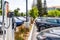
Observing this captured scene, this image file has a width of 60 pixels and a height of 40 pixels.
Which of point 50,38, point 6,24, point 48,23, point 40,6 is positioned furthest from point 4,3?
point 40,6

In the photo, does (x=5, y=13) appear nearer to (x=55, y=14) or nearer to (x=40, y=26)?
(x=40, y=26)

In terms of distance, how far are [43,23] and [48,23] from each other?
0.71m

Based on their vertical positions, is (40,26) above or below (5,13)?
below

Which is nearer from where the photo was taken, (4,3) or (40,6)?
(4,3)

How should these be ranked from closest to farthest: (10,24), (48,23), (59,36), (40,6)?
(59,36) → (10,24) → (48,23) → (40,6)

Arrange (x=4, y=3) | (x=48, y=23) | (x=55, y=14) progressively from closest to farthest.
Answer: (x=4, y=3) → (x=48, y=23) → (x=55, y=14)

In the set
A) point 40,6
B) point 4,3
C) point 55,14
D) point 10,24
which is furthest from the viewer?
point 40,6

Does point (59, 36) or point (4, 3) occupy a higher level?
point (4, 3)

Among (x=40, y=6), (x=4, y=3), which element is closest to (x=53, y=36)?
(x=4, y=3)

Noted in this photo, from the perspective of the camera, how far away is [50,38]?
474 cm

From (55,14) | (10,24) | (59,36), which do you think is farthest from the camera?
(55,14)

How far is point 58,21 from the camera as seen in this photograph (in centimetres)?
1830

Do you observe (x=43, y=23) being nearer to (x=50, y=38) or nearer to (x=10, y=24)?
(x=10, y=24)

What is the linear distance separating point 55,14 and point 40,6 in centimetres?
1305
